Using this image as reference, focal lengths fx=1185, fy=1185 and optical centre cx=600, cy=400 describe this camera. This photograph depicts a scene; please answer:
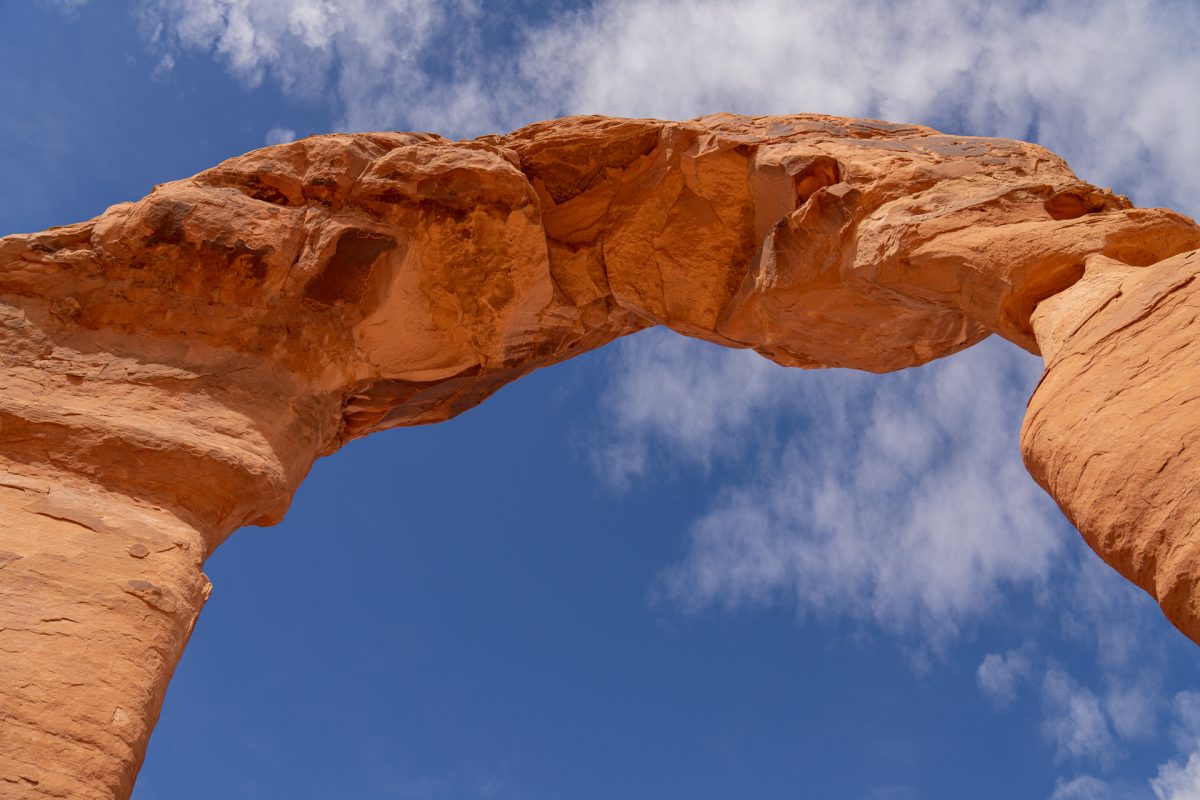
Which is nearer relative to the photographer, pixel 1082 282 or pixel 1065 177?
pixel 1082 282

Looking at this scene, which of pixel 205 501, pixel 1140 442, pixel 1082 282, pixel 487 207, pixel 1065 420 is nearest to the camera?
pixel 1140 442

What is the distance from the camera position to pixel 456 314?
959cm

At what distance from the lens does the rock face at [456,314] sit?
5547 millimetres

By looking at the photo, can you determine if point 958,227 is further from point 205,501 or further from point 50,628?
point 50,628

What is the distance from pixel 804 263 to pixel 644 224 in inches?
68.7

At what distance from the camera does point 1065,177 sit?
808 cm

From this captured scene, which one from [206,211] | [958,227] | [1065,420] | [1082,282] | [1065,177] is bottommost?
[1065,420]

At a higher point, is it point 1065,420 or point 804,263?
point 804,263

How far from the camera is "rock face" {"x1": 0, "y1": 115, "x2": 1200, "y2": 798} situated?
18.2 ft

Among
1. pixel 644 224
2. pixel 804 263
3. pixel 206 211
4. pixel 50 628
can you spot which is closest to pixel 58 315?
pixel 206 211

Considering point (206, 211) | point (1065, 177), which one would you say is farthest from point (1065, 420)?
point (206, 211)

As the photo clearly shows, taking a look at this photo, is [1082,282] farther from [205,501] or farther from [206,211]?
[206,211]

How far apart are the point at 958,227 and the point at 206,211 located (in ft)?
17.2

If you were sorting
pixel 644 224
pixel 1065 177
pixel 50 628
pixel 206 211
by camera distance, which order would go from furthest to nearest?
pixel 644 224
pixel 206 211
pixel 1065 177
pixel 50 628
